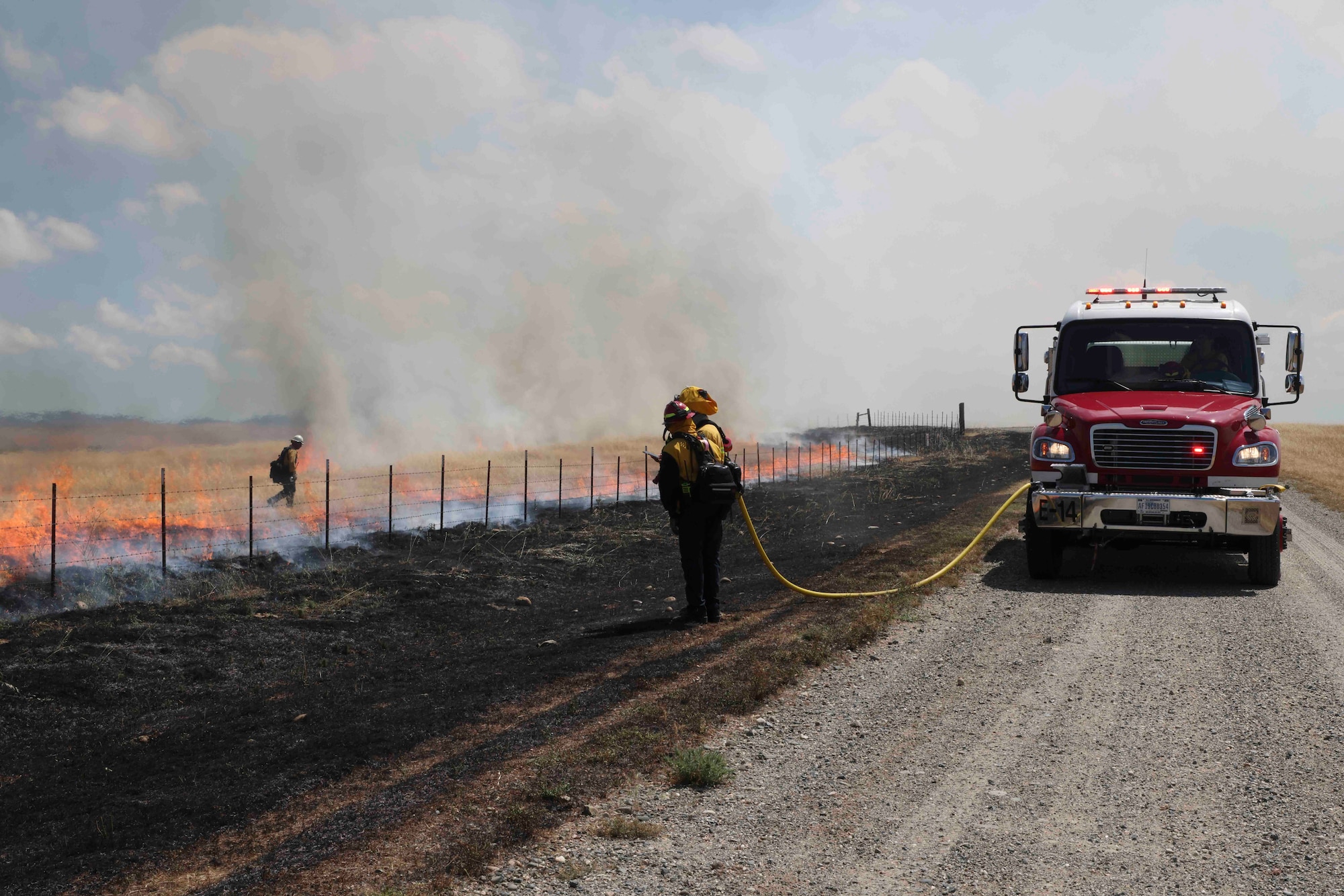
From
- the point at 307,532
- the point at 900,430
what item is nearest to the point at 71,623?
the point at 307,532

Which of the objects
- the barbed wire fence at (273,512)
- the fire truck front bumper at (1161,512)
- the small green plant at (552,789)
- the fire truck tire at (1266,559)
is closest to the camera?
the small green plant at (552,789)

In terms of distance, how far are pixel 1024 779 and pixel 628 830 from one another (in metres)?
2.26

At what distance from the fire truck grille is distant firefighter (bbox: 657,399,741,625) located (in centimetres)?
447

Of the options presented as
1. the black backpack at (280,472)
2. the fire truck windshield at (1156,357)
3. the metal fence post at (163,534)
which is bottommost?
the metal fence post at (163,534)

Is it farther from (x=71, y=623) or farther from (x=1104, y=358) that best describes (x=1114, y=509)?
(x=71, y=623)

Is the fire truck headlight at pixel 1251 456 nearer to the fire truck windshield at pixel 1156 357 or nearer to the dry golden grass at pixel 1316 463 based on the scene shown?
the fire truck windshield at pixel 1156 357

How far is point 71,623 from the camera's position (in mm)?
10625

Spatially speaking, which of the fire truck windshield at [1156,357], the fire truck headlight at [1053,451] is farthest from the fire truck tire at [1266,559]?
the fire truck headlight at [1053,451]

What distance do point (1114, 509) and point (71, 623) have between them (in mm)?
12089

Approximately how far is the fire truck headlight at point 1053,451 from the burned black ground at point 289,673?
3.68m

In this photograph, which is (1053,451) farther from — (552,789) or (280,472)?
(280,472)

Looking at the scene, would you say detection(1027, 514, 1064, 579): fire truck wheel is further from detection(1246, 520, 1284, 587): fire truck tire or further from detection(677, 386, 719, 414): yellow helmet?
detection(677, 386, 719, 414): yellow helmet

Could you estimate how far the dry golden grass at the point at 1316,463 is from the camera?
78.8 ft

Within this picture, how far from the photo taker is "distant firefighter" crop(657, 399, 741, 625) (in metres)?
9.09
